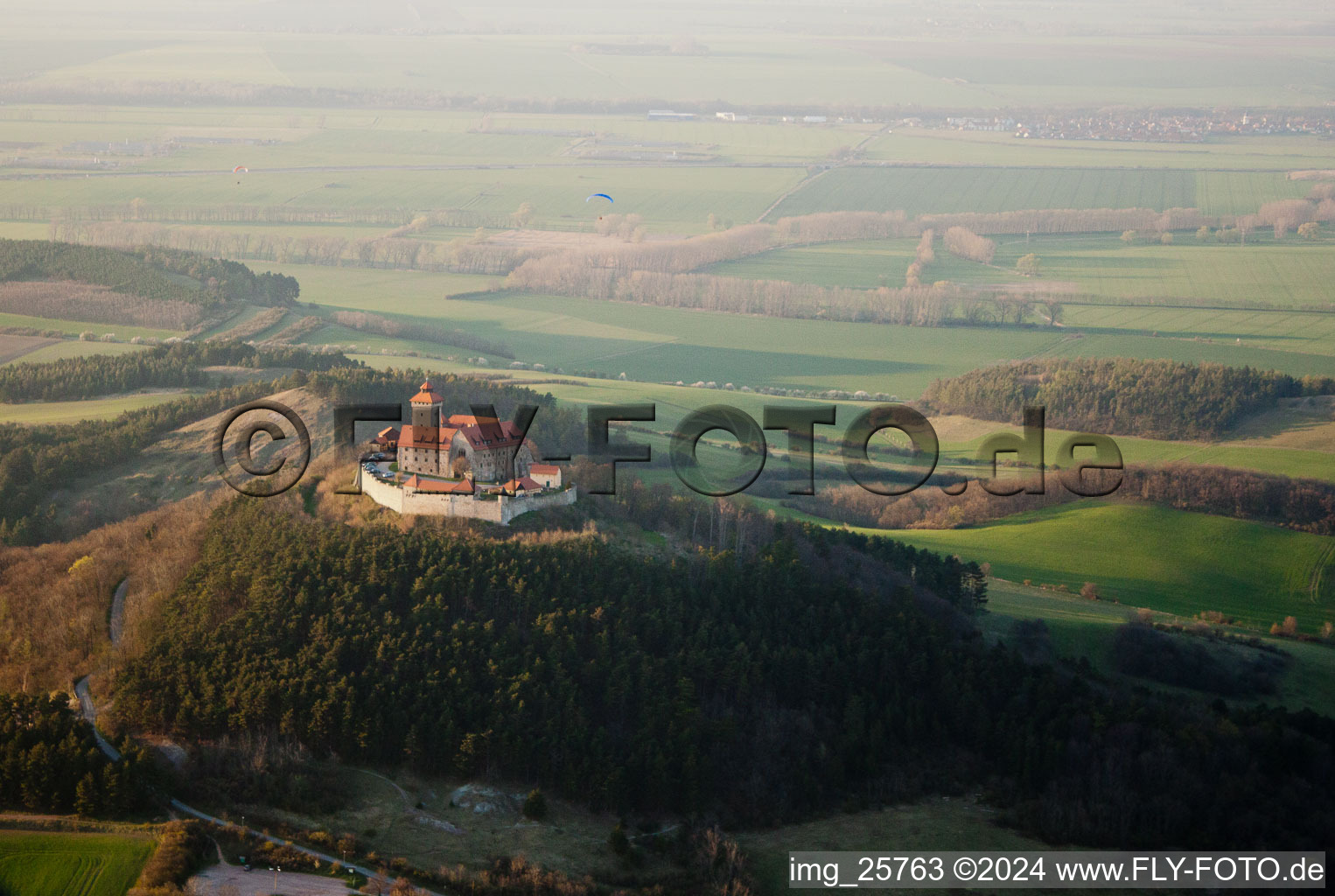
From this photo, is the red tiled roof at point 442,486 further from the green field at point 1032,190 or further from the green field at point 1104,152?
the green field at point 1104,152

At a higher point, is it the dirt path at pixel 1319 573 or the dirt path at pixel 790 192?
the dirt path at pixel 790 192

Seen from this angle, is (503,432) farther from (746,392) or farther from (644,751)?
(746,392)

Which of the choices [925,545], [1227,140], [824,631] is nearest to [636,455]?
[925,545]

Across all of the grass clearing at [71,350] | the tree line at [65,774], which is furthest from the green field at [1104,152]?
the tree line at [65,774]

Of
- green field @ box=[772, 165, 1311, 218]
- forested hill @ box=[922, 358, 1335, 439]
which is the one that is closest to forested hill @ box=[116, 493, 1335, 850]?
forested hill @ box=[922, 358, 1335, 439]

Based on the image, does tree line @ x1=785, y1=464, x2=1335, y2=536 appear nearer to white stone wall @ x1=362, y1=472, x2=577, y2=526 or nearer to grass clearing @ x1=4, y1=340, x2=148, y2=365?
white stone wall @ x1=362, y1=472, x2=577, y2=526

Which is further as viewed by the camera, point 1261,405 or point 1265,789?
point 1261,405
